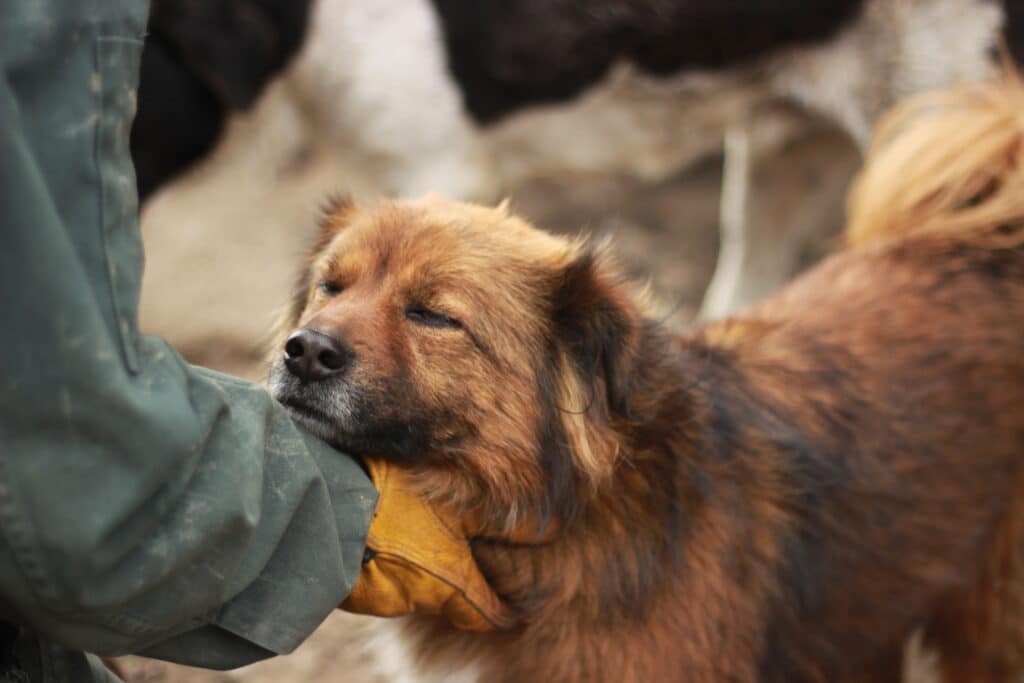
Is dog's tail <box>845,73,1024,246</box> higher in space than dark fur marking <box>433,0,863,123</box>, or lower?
higher

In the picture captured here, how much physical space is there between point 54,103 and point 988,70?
3.60 metres

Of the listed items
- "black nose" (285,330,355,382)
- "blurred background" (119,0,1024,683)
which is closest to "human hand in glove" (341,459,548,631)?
"black nose" (285,330,355,382)

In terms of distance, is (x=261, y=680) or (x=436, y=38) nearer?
(x=261, y=680)

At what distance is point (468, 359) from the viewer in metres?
1.82

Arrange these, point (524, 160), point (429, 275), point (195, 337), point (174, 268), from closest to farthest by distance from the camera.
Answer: point (429, 275), point (524, 160), point (195, 337), point (174, 268)

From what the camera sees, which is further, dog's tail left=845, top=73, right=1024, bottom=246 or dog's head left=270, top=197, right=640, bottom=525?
dog's tail left=845, top=73, right=1024, bottom=246

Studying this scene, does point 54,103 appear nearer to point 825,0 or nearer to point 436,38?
point 436,38

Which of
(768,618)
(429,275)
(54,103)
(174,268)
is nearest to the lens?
(54,103)

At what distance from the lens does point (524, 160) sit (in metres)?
4.52

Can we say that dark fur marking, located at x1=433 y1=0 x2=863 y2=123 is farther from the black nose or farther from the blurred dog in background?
the black nose

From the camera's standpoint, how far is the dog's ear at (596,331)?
6.09 ft

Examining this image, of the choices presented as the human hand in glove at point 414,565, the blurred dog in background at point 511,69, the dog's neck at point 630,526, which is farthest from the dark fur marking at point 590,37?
the human hand in glove at point 414,565

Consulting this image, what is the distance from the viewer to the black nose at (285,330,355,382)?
1.68m

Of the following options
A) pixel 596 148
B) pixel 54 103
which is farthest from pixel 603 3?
pixel 54 103
